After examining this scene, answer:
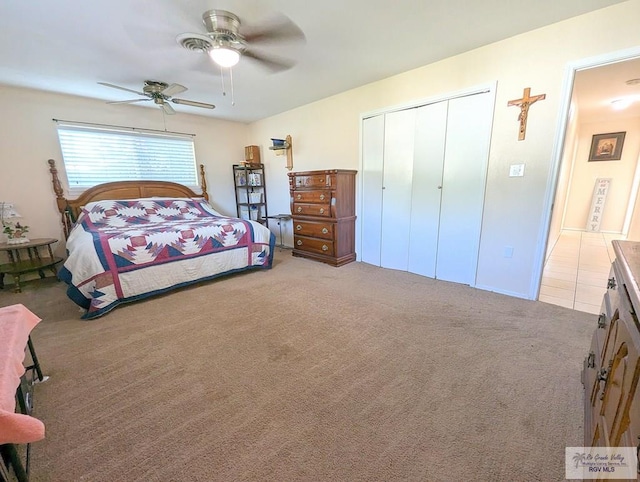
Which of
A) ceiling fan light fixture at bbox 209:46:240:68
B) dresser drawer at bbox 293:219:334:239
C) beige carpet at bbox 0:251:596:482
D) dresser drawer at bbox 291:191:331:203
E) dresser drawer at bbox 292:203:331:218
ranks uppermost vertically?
ceiling fan light fixture at bbox 209:46:240:68

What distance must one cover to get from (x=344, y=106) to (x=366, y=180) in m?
1.07

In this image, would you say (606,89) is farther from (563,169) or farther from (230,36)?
(230,36)

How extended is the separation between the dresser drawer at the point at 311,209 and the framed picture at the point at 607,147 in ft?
19.9

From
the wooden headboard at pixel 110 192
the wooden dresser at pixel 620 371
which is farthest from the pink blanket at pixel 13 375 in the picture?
the wooden headboard at pixel 110 192

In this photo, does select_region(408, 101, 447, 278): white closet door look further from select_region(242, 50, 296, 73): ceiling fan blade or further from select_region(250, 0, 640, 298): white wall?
select_region(242, 50, 296, 73): ceiling fan blade

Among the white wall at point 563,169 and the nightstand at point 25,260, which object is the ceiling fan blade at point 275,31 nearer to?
the white wall at point 563,169

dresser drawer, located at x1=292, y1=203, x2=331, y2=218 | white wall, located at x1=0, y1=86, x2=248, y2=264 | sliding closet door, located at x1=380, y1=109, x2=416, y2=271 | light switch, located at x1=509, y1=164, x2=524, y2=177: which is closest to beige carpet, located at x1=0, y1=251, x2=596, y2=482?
sliding closet door, located at x1=380, y1=109, x2=416, y2=271

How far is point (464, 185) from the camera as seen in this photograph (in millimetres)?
2820

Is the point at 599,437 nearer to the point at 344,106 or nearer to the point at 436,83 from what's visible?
the point at 436,83

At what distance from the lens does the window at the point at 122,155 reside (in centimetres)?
367

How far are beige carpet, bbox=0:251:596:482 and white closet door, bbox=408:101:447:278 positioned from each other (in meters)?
0.81

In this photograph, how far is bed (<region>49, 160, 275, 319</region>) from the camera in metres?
2.39

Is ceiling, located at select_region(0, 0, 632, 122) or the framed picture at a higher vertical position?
ceiling, located at select_region(0, 0, 632, 122)

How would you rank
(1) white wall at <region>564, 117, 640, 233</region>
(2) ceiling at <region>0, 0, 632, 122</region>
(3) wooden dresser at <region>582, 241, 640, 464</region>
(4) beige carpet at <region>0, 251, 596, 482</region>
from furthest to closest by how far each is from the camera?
(1) white wall at <region>564, 117, 640, 233</region> → (2) ceiling at <region>0, 0, 632, 122</region> → (4) beige carpet at <region>0, 251, 596, 482</region> → (3) wooden dresser at <region>582, 241, 640, 464</region>
